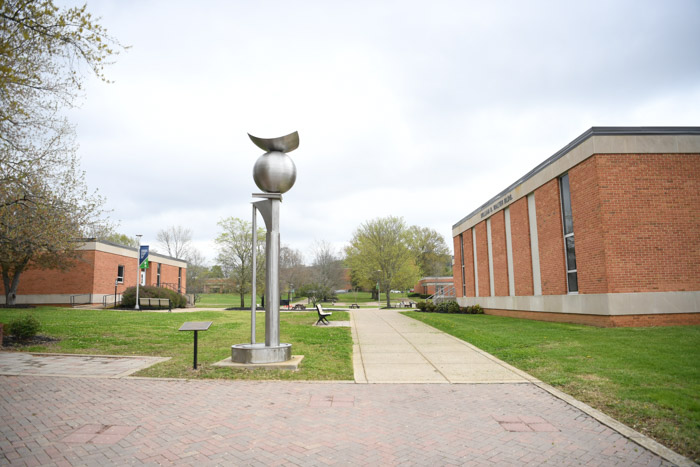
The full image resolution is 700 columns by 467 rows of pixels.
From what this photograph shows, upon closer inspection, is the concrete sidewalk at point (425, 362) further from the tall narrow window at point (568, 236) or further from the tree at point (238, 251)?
the tree at point (238, 251)

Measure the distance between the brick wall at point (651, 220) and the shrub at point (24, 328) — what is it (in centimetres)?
1573

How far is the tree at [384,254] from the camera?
154 ft

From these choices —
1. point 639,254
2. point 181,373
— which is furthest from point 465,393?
point 639,254

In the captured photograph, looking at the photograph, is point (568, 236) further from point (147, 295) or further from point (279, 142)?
point (147, 295)

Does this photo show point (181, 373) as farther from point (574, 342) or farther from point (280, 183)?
point (574, 342)

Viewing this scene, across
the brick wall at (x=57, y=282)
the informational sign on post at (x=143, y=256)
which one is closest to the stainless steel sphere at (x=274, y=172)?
the informational sign on post at (x=143, y=256)

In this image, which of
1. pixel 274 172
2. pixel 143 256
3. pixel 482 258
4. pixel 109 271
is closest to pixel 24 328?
pixel 274 172

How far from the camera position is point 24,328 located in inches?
420

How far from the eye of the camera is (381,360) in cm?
920

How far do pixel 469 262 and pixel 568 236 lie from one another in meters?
13.4

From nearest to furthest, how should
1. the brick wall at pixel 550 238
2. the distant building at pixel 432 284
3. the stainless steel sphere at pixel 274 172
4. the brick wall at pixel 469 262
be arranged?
the stainless steel sphere at pixel 274 172
the brick wall at pixel 550 238
the brick wall at pixel 469 262
the distant building at pixel 432 284

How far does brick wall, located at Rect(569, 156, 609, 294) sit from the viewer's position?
13.5m

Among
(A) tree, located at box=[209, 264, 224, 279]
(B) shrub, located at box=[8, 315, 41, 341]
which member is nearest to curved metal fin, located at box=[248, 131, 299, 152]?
(B) shrub, located at box=[8, 315, 41, 341]

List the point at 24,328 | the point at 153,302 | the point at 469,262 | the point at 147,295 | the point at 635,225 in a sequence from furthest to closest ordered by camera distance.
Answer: the point at 469,262, the point at 147,295, the point at 153,302, the point at 635,225, the point at 24,328
